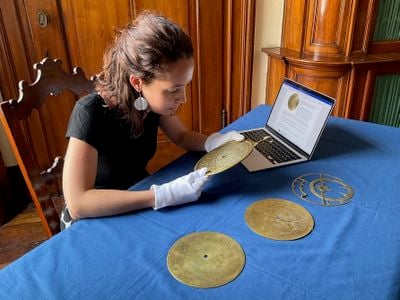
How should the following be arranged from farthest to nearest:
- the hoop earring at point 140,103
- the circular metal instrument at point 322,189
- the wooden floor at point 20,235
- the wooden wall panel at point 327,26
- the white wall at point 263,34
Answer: the white wall at point 263,34
the wooden wall panel at point 327,26
the wooden floor at point 20,235
the hoop earring at point 140,103
the circular metal instrument at point 322,189

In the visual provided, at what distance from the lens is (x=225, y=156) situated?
0.94 m

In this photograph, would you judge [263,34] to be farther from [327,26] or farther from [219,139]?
[219,139]

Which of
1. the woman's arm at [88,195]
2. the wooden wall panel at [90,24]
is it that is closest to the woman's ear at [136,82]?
the woman's arm at [88,195]

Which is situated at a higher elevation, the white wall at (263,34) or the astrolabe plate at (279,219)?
the white wall at (263,34)

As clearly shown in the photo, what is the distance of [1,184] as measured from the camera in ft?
6.13

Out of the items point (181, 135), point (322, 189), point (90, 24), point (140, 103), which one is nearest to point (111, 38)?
point (90, 24)

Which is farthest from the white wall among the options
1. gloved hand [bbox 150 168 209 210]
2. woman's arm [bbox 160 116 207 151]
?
gloved hand [bbox 150 168 209 210]

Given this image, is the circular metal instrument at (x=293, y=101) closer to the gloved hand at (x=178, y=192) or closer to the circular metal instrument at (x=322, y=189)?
the circular metal instrument at (x=322, y=189)

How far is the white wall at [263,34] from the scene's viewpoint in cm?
204

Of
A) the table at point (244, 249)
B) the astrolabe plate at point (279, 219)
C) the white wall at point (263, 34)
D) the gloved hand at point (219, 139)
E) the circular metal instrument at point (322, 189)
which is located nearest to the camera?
the table at point (244, 249)

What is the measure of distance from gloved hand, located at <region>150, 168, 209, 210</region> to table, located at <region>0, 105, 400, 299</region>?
18mm

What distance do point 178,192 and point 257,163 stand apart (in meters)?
0.31

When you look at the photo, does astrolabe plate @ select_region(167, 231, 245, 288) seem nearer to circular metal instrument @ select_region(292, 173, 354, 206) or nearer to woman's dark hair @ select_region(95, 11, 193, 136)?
circular metal instrument @ select_region(292, 173, 354, 206)

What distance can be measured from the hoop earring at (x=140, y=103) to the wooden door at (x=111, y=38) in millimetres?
1125
